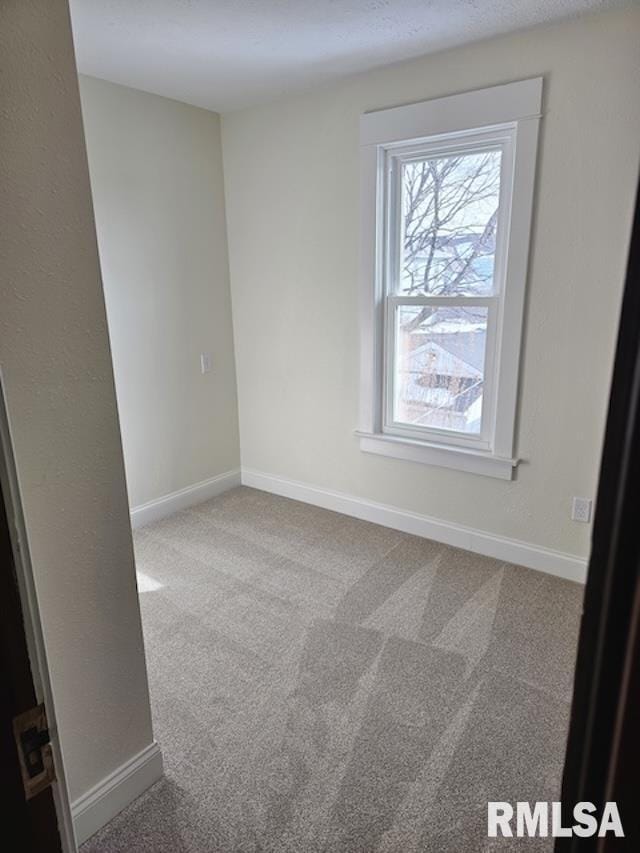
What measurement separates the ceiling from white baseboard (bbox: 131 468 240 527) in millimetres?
2415

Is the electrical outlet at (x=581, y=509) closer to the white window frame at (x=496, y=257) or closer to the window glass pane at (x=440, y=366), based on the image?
the white window frame at (x=496, y=257)

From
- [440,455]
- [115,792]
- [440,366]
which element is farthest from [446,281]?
[115,792]

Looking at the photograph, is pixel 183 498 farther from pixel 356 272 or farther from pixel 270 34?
pixel 270 34

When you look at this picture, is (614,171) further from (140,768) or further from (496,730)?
(140,768)

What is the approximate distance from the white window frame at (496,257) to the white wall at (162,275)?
1.11 meters

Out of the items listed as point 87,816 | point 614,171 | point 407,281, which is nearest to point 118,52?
point 407,281

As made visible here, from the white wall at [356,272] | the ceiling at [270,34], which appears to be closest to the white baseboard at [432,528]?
the white wall at [356,272]

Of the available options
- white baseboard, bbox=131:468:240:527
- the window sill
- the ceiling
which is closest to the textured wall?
the ceiling

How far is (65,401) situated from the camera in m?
1.29

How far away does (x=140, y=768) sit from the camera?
5.24ft

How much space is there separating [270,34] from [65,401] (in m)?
1.96

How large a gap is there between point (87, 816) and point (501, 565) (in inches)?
85.1

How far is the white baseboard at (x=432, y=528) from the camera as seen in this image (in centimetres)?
275

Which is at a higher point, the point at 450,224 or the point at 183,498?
the point at 450,224
